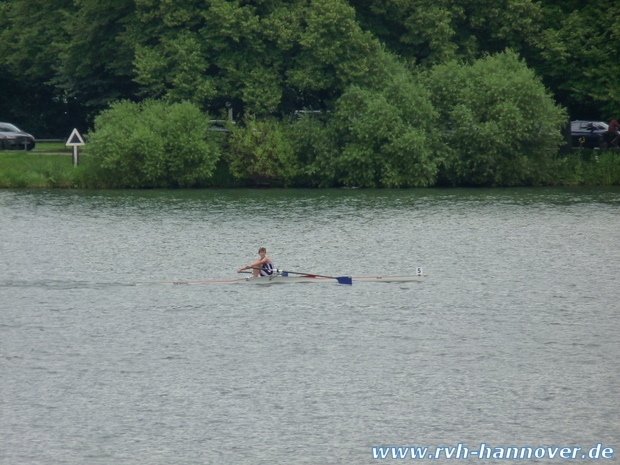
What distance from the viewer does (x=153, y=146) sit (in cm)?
6291

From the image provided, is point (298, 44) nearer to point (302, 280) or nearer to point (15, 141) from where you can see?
point (15, 141)

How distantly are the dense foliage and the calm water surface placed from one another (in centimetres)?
1127

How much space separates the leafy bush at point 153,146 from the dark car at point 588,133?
29065 millimetres

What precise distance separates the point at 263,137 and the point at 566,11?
23.9 m

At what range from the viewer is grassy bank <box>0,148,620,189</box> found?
2527 inches

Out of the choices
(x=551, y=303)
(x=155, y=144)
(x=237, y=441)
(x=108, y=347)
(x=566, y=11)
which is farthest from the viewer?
(x=566, y=11)

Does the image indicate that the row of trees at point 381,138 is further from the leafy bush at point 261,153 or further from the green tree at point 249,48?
the green tree at point 249,48

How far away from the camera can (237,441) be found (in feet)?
66.7

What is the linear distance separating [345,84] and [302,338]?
1542 inches

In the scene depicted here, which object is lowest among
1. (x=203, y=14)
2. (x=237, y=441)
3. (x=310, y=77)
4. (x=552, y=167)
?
(x=237, y=441)

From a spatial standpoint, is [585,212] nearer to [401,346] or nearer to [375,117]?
[375,117]

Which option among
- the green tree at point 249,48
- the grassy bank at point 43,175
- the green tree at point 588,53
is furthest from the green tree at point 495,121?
the grassy bank at point 43,175

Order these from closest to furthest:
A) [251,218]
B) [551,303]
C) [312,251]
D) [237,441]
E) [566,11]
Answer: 1. [237,441]
2. [551,303]
3. [312,251]
4. [251,218]
5. [566,11]

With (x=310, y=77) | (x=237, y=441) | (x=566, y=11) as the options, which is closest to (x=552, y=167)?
(x=566, y=11)
